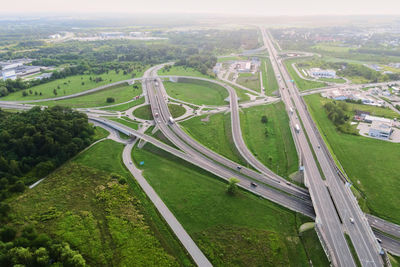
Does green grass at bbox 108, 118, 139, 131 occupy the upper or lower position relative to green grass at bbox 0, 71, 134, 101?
lower

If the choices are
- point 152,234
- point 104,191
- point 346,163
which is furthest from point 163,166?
point 346,163

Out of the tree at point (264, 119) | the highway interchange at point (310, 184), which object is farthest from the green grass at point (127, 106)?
the tree at point (264, 119)

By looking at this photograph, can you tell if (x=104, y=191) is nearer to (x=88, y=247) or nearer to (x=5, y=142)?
(x=88, y=247)

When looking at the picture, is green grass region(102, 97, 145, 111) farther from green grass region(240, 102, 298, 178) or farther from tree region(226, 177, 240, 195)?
tree region(226, 177, 240, 195)

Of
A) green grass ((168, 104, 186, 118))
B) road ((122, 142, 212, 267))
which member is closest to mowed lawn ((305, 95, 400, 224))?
road ((122, 142, 212, 267))

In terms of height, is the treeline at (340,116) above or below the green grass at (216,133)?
above

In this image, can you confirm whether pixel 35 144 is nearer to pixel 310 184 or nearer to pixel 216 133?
pixel 216 133

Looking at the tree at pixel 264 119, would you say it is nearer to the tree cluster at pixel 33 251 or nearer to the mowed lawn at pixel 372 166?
the mowed lawn at pixel 372 166
